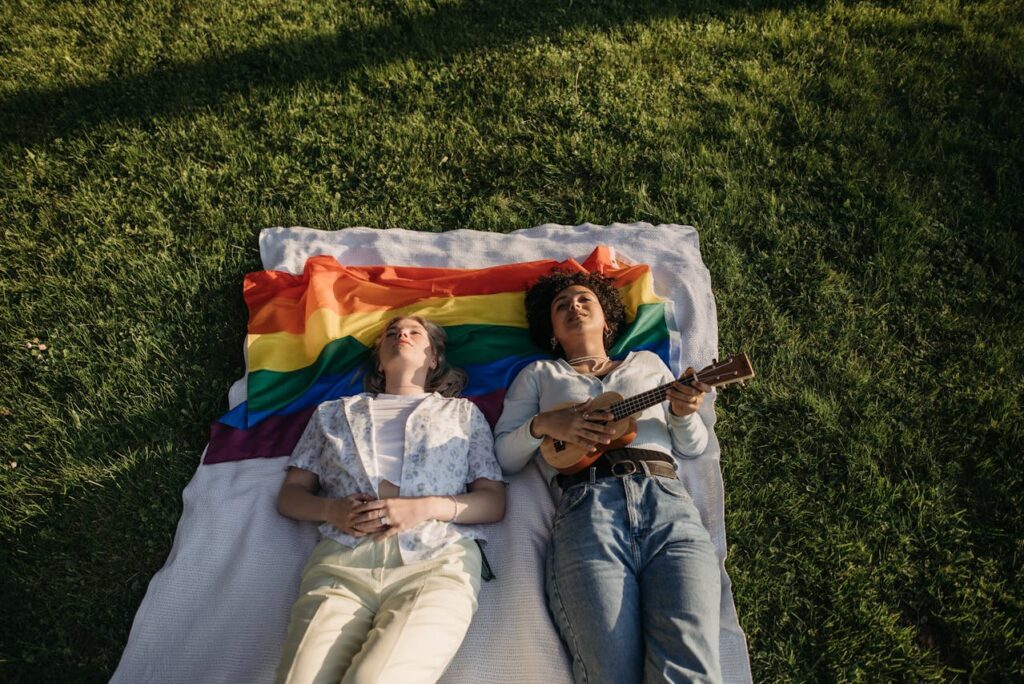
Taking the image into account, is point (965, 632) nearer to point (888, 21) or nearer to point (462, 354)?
point (462, 354)

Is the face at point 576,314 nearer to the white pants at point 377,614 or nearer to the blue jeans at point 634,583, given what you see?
the blue jeans at point 634,583

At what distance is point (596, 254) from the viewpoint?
15.5ft

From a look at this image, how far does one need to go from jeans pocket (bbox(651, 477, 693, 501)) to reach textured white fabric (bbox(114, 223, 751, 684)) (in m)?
0.42

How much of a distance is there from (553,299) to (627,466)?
1292mm

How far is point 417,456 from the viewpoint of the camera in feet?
11.3

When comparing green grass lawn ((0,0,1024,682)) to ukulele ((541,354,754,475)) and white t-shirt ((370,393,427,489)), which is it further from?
white t-shirt ((370,393,427,489))

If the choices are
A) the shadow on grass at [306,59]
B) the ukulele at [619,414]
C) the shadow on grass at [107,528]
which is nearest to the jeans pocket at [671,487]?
the ukulele at [619,414]

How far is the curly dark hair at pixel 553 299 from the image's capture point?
423cm

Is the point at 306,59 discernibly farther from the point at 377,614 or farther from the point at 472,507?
the point at 377,614

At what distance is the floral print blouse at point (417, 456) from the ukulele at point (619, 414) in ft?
1.26

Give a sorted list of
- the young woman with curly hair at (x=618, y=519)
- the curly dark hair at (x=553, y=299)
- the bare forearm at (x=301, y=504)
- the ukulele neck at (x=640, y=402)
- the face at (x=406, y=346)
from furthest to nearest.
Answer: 1. the curly dark hair at (x=553, y=299)
2. the face at (x=406, y=346)
3. the bare forearm at (x=301, y=504)
4. the ukulele neck at (x=640, y=402)
5. the young woman with curly hair at (x=618, y=519)

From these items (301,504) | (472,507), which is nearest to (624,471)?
(472,507)

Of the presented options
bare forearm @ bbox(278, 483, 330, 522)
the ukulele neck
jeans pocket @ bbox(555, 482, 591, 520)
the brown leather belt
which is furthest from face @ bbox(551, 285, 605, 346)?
bare forearm @ bbox(278, 483, 330, 522)

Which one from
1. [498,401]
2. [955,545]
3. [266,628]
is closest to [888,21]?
[955,545]
